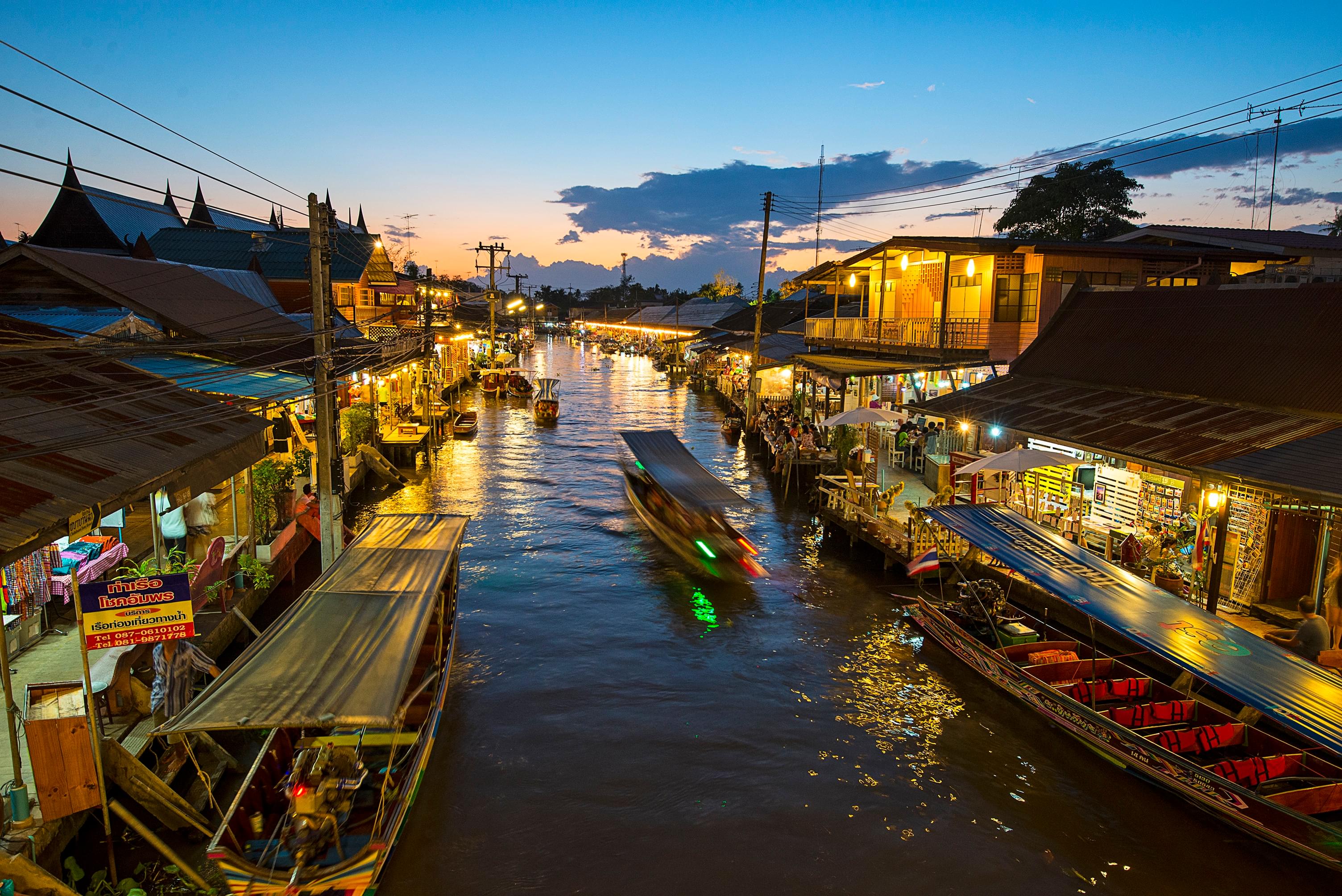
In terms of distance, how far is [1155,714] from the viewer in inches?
426

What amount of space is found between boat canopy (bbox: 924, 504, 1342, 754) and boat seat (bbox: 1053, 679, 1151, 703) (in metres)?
1.32

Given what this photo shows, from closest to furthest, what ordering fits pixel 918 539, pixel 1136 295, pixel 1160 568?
pixel 1160 568
pixel 918 539
pixel 1136 295

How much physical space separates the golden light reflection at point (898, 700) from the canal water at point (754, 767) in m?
0.04

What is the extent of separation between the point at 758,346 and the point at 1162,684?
94.4 feet

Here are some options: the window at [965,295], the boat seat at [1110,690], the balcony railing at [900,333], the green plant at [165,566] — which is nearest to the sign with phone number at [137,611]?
the green plant at [165,566]

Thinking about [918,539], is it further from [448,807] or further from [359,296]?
[359,296]

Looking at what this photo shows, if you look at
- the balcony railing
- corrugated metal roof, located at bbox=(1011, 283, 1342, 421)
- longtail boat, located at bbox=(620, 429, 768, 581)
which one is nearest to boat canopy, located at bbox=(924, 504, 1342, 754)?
corrugated metal roof, located at bbox=(1011, 283, 1342, 421)

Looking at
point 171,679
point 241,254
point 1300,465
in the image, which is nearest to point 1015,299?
point 1300,465

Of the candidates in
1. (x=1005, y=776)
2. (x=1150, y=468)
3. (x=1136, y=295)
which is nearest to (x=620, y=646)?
(x=1005, y=776)

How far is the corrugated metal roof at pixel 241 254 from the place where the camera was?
37.2m

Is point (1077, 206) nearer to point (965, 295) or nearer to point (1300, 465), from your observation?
point (965, 295)

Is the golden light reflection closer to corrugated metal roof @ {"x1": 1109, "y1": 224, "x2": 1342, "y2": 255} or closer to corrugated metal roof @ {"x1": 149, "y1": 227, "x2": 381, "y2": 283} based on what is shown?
corrugated metal roof @ {"x1": 1109, "y1": 224, "x2": 1342, "y2": 255}

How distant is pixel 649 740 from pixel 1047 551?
291 inches

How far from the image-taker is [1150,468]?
15492 mm
